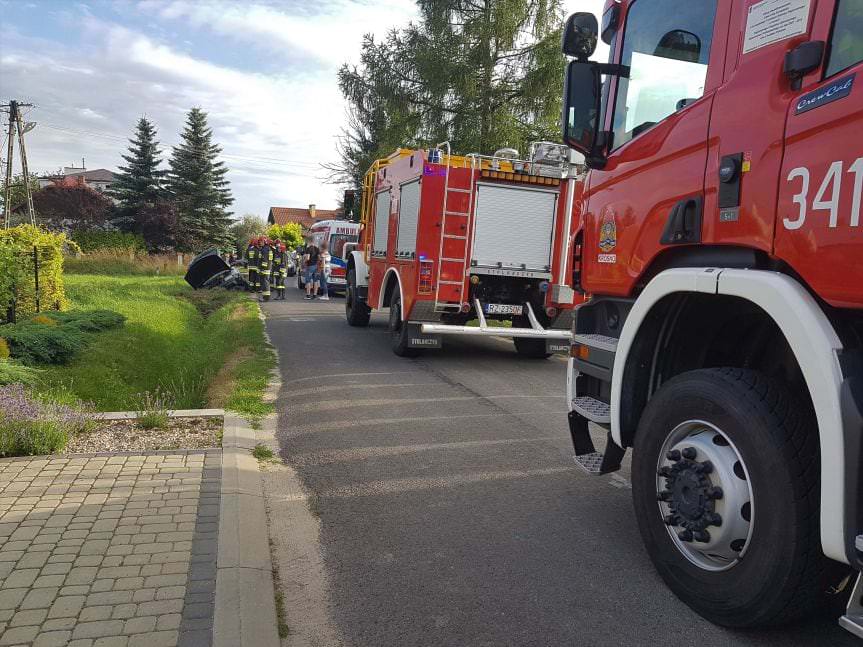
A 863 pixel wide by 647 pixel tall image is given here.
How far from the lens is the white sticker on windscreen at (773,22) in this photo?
2.50 meters

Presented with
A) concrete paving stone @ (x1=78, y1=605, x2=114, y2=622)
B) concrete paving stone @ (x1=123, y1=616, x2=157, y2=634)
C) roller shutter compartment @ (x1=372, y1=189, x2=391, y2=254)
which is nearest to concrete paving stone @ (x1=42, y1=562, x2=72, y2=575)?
concrete paving stone @ (x1=78, y1=605, x2=114, y2=622)

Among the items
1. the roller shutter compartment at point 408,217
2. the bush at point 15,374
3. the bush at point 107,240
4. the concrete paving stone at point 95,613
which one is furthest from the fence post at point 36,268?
the bush at point 107,240

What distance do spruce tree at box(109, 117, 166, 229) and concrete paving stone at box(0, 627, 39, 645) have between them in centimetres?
4800

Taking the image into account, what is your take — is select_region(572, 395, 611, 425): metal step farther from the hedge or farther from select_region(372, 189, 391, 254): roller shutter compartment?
the hedge

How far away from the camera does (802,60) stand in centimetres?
242

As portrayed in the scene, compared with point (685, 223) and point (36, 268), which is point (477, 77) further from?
point (685, 223)

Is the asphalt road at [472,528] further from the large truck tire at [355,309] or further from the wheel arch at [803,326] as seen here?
the large truck tire at [355,309]

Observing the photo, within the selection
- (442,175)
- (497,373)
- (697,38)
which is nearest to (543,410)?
(497,373)

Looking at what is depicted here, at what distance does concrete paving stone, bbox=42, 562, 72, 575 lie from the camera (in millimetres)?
3047

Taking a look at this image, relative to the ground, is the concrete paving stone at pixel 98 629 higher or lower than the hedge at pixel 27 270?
lower

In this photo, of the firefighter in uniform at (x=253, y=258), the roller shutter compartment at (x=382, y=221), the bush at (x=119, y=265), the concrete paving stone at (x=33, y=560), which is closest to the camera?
the concrete paving stone at (x=33, y=560)

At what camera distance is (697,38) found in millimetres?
3111

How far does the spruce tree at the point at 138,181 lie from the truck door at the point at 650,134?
4761cm

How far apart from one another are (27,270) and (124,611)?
9500 mm
